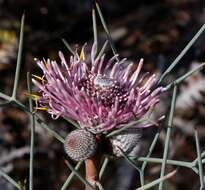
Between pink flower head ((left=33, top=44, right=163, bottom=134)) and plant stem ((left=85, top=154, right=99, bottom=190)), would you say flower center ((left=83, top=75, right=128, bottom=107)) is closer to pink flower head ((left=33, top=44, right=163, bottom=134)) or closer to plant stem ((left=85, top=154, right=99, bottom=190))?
pink flower head ((left=33, top=44, right=163, bottom=134))

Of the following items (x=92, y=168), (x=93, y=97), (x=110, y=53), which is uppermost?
(x=110, y=53)

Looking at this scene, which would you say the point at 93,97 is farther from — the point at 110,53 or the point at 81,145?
the point at 110,53

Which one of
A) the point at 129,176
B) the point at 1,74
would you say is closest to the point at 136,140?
the point at 129,176

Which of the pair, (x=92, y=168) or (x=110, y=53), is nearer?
(x=92, y=168)

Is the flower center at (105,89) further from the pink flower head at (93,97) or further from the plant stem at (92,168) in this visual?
the plant stem at (92,168)

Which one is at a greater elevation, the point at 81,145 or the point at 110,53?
the point at 110,53

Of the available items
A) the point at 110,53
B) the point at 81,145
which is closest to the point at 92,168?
the point at 81,145

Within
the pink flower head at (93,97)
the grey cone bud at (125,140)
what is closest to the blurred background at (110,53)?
the pink flower head at (93,97)
